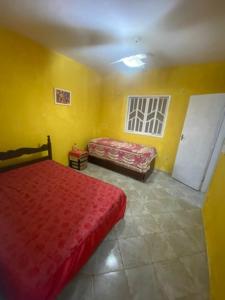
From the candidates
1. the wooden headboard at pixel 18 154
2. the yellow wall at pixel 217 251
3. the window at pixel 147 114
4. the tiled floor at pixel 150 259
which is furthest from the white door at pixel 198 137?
the wooden headboard at pixel 18 154

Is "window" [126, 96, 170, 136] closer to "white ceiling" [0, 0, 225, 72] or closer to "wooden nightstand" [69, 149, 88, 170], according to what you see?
"white ceiling" [0, 0, 225, 72]

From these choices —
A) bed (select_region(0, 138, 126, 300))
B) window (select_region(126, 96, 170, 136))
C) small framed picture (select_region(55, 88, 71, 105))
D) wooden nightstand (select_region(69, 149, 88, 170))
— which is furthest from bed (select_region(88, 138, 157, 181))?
bed (select_region(0, 138, 126, 300))

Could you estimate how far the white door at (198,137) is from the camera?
2.43 m

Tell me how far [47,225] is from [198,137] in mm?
2847

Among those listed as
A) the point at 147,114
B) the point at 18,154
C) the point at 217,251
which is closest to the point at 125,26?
the point at 147,114

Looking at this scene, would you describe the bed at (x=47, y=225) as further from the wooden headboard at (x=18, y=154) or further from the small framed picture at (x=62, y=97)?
the small framed picture at (x=62, y=97)

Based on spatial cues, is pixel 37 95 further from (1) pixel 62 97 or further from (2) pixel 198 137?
(2) pixel 198 137

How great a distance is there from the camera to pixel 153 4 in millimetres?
1329

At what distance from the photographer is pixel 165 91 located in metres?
3.13

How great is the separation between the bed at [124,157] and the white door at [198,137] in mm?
675

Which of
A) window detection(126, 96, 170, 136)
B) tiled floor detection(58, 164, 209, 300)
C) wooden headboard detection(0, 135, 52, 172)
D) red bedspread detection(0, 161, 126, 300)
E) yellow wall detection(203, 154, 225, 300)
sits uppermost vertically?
window detection(126, 96, 170, 136)

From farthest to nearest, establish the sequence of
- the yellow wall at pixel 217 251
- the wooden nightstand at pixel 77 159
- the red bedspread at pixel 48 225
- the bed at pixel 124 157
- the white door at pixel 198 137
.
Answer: the wooden nightstand at pixel 77 159
the bed at pixel 124 157
the white door at pixel 198 137
the yellow wall at pixel 217 251
the red bedspread at pixel 48 225

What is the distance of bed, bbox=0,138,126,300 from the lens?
835 millimetres

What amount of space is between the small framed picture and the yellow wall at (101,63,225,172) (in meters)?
1.29
